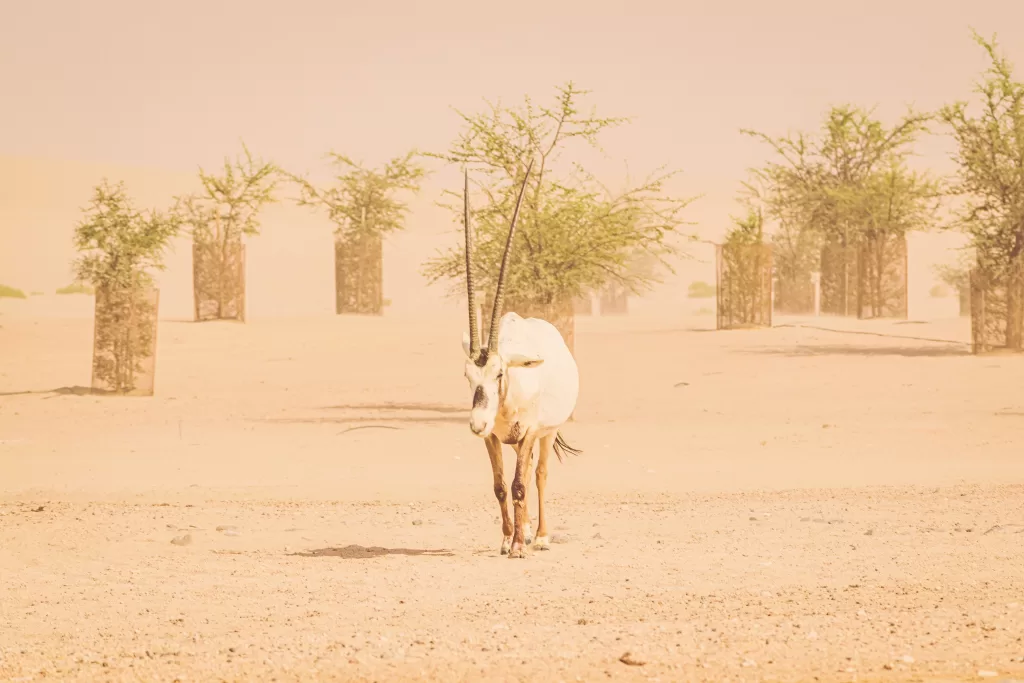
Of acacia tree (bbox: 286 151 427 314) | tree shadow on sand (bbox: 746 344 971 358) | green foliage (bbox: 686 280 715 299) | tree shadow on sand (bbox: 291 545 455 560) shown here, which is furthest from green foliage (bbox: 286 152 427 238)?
green foliage (bbox: 686 280 715 299)

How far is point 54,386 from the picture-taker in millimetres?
23672

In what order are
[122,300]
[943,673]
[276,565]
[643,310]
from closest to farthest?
[943,673]
[276,565]
[122,300]
[643,310]

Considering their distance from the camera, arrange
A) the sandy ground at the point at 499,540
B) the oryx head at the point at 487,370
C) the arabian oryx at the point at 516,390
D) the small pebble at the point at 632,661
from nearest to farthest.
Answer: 1. the small pebble at the point at 632,661
2. the sandy ground at the point at 499,540
3. the oryx head at the point at 487,370
4. the arabian oryx at the point at 516,390

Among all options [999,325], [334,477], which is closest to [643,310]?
[999,325]

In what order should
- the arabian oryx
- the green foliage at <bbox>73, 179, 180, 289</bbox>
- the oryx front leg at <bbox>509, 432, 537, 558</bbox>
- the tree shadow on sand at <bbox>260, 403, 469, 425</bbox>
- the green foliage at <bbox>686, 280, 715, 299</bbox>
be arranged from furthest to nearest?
1. the green foliage at <bbox>686, 280, 715, 299</bbox>
2. the green foliage at <bbox>73, 179, 180, 289</bbox>
3. the tree shadow on sand at <bbox>260, 403, 469, 425</bbox>
4. the oryx front leg at <bbox>509, 432, 537, 558</bbox>
5. the arabian oryx

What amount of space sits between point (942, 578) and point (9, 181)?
409 feet

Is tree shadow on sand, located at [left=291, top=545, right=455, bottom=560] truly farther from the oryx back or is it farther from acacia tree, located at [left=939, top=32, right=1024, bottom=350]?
acacia tree, located at [left=939, top=32, right=1024, bottom=350]

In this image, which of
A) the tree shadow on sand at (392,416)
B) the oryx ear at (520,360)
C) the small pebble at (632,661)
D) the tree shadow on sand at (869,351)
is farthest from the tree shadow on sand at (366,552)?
the tree shadow on sand at (869,351)

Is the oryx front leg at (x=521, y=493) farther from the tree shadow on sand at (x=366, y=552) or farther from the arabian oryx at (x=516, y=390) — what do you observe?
the tree shadow on sand at (x=366, y=552)

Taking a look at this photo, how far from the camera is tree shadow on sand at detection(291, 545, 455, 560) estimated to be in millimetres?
9852

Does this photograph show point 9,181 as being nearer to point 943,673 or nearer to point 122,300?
point 122,300

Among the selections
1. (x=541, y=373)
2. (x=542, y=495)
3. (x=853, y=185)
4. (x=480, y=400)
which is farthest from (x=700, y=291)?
(x=480, y=400)

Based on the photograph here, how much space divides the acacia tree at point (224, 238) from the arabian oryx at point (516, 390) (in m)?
23.9

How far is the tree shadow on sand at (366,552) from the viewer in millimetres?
9852
